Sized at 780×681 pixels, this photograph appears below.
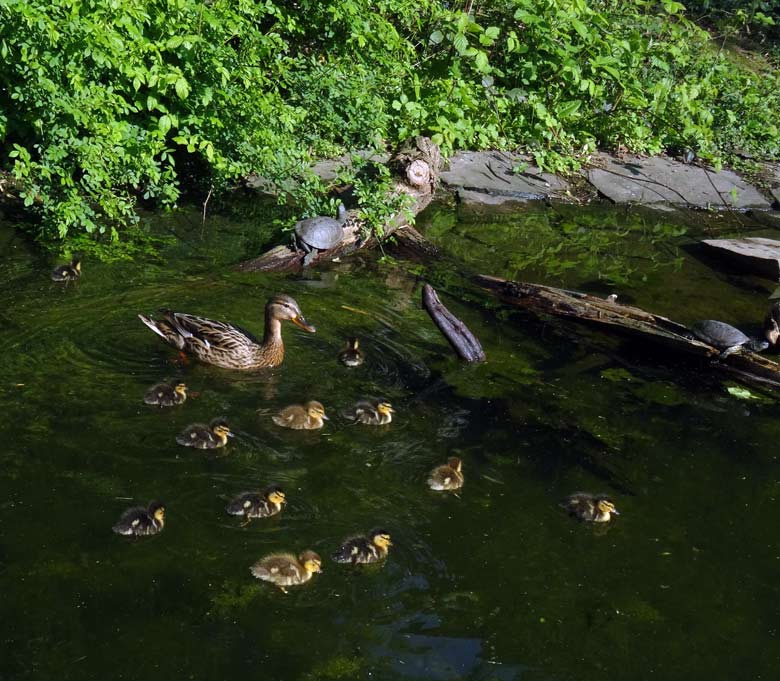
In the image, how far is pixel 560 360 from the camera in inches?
330

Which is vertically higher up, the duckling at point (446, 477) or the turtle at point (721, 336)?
the duckling at point (446, 477)

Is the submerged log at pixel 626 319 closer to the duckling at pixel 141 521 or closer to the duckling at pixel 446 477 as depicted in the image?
the duckling at pixel 446 477

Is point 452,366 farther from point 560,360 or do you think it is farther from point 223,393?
point 223,393

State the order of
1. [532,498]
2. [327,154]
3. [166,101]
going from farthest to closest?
[327,154], [166,101], [532,498]

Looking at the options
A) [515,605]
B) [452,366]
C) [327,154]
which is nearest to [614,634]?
[515,605]

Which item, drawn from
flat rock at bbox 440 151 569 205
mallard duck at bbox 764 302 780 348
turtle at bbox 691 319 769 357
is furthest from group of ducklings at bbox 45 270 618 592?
flat rock at bbox 440 151 569 205

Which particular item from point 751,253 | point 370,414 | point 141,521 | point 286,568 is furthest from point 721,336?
point 141,521

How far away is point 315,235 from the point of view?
996cm

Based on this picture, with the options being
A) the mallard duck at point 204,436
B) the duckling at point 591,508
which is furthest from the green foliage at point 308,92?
the duckling at point 591,508

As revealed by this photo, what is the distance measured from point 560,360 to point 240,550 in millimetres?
3993

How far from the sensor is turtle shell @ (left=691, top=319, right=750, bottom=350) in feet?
27.9

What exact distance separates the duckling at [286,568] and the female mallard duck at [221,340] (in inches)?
106

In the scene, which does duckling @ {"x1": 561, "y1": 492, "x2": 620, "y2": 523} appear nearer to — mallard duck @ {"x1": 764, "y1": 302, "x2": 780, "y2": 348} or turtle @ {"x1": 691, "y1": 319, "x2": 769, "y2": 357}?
turtle @ {"x1": 691, "y1": 319, "x2": 769, "y2": 357}

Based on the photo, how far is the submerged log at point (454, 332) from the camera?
8094 mm
